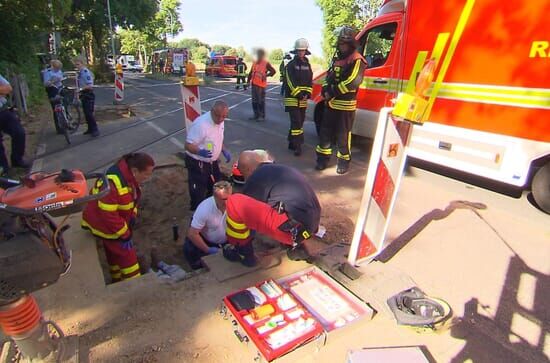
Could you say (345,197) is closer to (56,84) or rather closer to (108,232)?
(108,232)

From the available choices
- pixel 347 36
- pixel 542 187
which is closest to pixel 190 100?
pixel 347 36

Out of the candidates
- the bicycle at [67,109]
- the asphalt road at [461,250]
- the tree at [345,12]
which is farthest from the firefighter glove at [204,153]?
the tree at [345,12]

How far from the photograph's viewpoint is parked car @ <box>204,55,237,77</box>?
31719 mm

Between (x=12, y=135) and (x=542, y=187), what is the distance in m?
7.54

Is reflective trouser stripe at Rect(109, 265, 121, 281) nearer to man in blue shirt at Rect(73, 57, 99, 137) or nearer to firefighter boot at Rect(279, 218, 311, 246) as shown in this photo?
firefighter boot at Rect(279, 218, 311, 246)

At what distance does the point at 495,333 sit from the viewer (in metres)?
2.45

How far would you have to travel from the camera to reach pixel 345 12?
29734mm

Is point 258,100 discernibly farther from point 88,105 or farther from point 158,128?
point 88,105

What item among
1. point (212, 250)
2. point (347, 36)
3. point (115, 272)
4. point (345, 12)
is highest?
point (345, 12)

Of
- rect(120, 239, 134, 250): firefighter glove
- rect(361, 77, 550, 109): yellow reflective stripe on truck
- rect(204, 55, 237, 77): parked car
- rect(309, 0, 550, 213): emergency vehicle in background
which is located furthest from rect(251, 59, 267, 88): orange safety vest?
rect(204, 55, 237, 77): parked car

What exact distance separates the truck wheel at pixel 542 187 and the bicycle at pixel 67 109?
7869mm

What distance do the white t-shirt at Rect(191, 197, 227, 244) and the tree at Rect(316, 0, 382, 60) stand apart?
28.4 m

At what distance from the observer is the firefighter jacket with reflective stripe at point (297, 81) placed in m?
6.21

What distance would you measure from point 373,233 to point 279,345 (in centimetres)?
123
